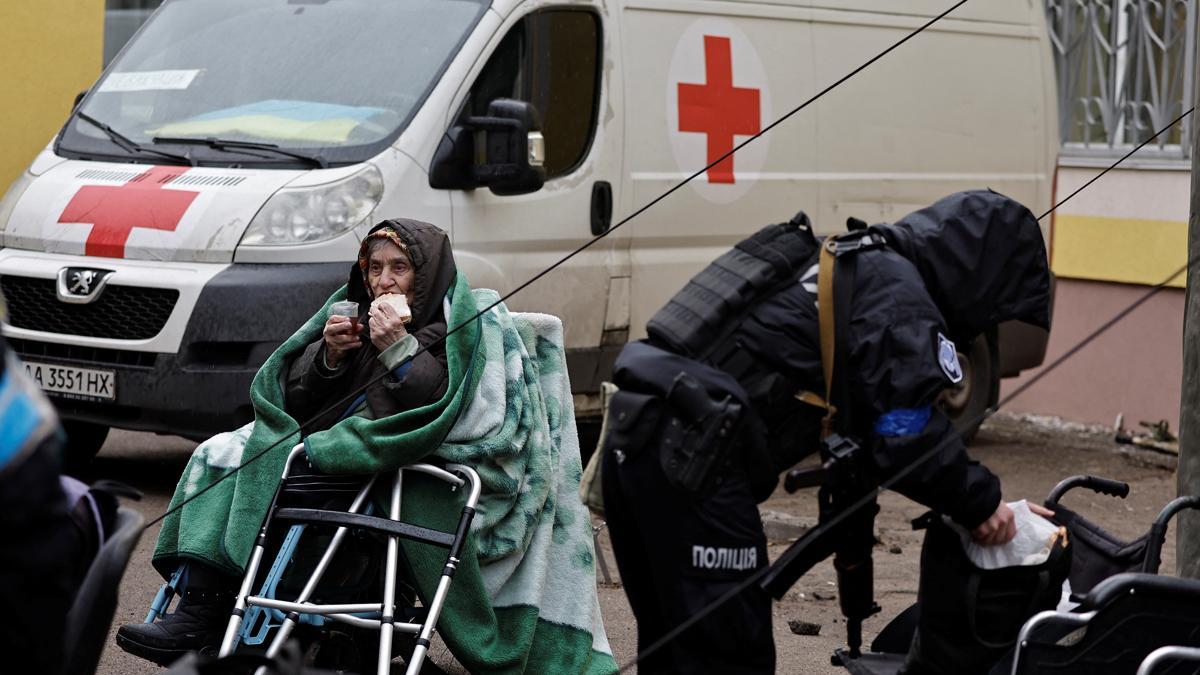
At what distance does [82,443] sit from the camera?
769 centimetres

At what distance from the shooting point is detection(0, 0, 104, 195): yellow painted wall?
10.3m

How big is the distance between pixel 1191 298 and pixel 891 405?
169 cm

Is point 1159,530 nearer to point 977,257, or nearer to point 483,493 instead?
point 977,257

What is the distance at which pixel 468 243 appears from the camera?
7.32 meters

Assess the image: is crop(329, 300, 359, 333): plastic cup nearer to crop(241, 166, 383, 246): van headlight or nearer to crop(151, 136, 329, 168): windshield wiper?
crop(241, 166, 383, 246): van headlight

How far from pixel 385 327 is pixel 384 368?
107 mm

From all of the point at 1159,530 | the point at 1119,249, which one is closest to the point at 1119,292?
the point at 1119,249

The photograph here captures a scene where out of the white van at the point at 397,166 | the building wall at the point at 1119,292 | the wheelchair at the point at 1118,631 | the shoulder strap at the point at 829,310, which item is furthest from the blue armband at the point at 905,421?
the building wall at the point at 1119,292

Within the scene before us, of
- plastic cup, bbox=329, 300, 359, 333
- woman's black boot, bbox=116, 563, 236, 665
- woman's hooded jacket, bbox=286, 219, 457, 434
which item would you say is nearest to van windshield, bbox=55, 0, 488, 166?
woman's hooded jacket, bbox=286, 219, 457, 434

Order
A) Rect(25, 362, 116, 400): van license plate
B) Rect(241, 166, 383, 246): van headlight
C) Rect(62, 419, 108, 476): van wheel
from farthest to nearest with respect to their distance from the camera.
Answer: Rect(62, 419, 108, 476): van wheel, Rect(25, 362, 116, 400): van license plate, Rect(241, 166, 383, 246): van headlight

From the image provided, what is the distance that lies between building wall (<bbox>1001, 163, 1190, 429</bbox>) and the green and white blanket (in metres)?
5.85

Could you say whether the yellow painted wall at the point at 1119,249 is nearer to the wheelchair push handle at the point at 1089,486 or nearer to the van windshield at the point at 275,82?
the van windshield at the point at 275,82

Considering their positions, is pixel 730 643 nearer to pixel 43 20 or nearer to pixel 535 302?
pixel 535 302

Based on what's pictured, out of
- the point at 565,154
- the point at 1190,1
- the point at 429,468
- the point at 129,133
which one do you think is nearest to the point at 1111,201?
the point at 1190,1
